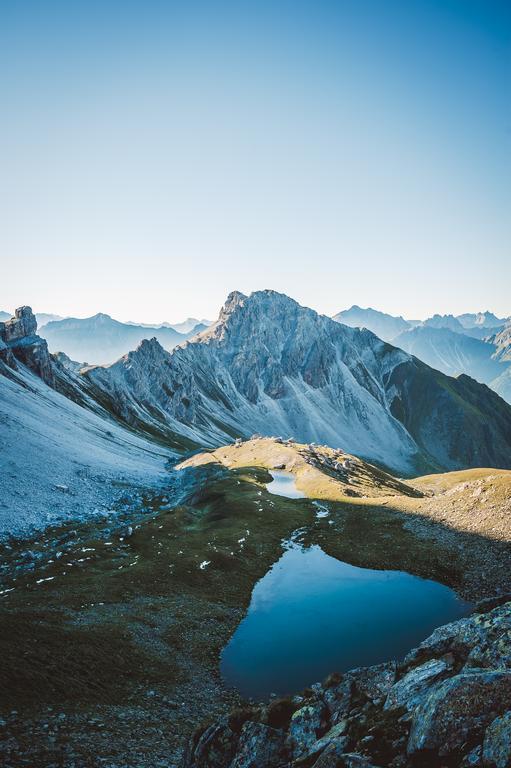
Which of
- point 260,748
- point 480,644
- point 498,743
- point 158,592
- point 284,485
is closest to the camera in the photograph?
point 498,743

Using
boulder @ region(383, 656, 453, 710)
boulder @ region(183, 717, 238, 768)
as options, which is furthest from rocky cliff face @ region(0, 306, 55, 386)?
boulder @ region(383, 656, 453, 710)

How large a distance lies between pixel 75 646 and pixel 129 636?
→ 559 centimetres

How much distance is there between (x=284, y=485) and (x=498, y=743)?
336 ft

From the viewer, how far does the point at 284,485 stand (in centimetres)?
11206

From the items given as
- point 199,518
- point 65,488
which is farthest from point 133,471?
point 199,518

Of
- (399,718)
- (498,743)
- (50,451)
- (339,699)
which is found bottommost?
(50,451)

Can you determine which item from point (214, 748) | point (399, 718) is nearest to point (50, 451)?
point (214, 748)

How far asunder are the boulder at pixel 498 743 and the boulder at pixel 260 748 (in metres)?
9.61

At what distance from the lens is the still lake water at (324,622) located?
34.8 metres

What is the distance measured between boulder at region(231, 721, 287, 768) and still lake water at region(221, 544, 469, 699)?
14.4 meters

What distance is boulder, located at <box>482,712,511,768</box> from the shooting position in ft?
35.4

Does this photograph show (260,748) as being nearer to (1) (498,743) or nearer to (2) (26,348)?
(1) (498,743)

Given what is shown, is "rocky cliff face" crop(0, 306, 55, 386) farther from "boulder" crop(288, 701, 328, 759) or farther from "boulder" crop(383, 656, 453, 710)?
"boulder" crop(383, 656, 453, 710)

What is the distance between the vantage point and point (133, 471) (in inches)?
4973
